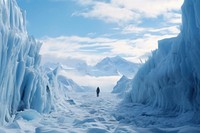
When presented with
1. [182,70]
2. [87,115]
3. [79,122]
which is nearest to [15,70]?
[79,122]

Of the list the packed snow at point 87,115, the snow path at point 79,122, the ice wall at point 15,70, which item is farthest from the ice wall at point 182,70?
the ice wall at point 15,70

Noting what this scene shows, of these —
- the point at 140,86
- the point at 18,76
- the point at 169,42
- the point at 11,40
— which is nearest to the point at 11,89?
the point at 18,76

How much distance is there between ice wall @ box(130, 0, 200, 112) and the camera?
12.6 meters

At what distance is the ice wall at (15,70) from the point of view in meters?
10.5

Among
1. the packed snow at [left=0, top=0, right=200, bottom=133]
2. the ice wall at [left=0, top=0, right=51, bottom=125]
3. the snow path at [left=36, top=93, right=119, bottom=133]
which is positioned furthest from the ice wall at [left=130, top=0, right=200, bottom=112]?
the ice wall at [left=0, top=0, right=51, bottom=125]

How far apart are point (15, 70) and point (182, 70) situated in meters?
7.13

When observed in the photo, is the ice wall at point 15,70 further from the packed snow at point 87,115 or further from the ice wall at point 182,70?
the ice wall at point 182,70

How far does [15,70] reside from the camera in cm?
1216

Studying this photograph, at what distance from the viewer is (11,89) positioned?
39.1ft

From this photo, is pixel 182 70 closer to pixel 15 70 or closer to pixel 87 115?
pixel 87 115

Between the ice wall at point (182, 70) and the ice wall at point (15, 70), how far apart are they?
629 cm

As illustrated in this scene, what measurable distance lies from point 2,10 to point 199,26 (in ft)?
23.6

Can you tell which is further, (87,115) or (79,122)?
(87,115)

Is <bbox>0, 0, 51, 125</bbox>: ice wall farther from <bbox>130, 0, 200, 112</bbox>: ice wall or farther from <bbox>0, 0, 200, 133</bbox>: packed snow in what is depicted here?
<bbox>130, 0, 200, 112</bbox>: ice wall
